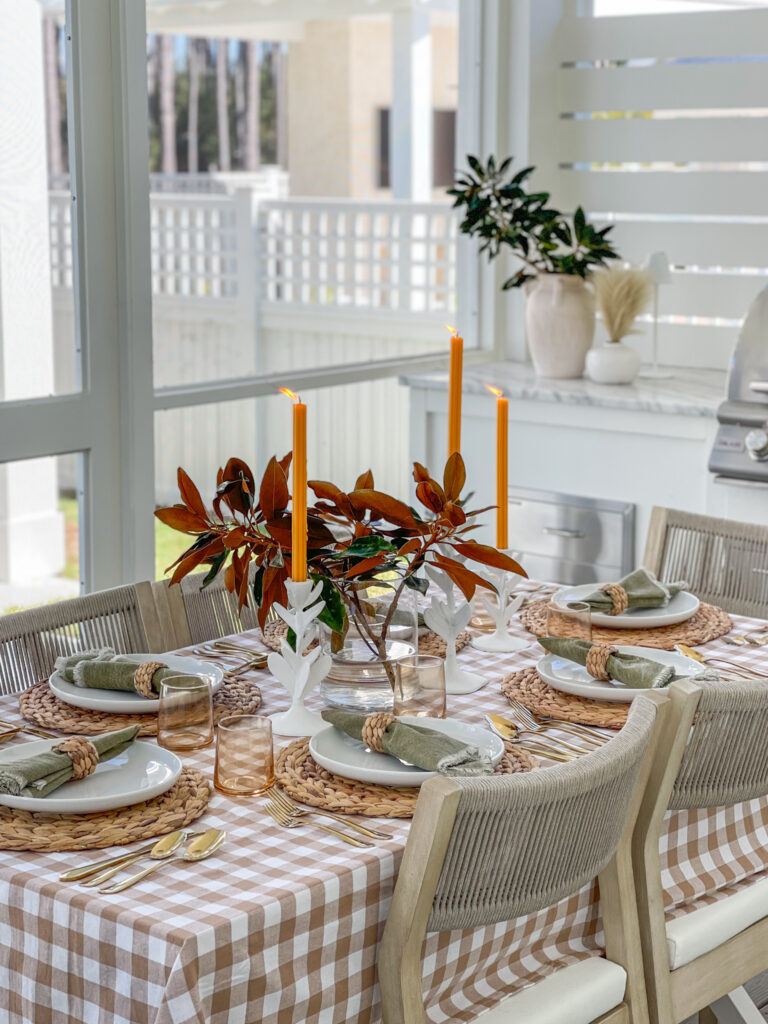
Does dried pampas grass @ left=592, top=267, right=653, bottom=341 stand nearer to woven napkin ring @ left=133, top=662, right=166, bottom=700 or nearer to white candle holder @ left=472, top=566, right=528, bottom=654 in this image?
white candle holder @ left=472, top=566, right=528, bottom=654

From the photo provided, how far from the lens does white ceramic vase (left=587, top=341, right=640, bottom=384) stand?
350 centimetres

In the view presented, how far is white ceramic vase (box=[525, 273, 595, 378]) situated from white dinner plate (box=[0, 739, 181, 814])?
226 cm

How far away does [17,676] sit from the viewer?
6.29ft

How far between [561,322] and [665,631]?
163 cm

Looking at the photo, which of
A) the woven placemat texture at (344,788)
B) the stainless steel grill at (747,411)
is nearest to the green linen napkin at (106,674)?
the woven placemat texture at (344,788)

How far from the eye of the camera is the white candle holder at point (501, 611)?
1999 mm

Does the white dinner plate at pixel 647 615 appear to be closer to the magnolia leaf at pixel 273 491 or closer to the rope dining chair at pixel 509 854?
the magnolia leaf at pixel 273 491

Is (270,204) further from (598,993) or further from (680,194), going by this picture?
(598,993)

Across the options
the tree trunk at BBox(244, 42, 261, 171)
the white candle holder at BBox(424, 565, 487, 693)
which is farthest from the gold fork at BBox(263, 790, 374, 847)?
the tree trunk at BBox(244, 42, 261, 171)

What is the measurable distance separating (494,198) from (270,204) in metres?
0.56

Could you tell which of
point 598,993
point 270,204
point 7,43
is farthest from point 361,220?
point 598,993

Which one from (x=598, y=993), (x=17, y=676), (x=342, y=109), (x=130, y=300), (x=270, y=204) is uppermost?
(x=342, y=109)

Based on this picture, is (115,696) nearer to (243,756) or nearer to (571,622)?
(243,756)

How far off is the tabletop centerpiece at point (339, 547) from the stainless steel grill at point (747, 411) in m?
1.52
